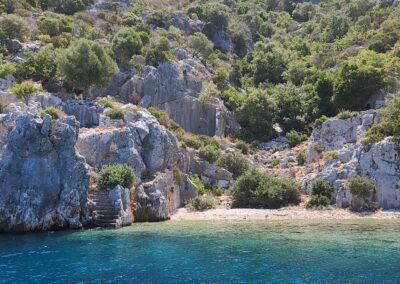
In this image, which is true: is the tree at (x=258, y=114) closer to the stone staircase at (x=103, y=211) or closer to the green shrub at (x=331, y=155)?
the green shrub at (x=331, y=155)

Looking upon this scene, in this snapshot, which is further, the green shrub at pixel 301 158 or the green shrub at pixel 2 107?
the green shrub at pixel 301 158

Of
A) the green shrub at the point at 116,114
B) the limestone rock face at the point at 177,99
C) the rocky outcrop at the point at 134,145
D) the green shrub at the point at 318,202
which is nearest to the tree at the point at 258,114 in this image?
the limestone rock face at the point at 177,99

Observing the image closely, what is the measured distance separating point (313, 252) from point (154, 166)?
22.2m

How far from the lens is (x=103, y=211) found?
38.6 metres

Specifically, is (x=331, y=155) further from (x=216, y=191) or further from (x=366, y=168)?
(x=216, y=191)

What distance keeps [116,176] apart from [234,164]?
20.4 m

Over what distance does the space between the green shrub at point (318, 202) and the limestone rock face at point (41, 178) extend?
22687mm

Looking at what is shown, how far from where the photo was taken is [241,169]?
5625cm

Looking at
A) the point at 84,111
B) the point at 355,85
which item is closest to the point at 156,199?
the point at 84,111

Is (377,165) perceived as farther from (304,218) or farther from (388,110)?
(304,218)

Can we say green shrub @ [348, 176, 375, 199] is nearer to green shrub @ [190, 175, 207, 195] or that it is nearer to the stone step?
green shrub @ [190, 175, 207, 195]

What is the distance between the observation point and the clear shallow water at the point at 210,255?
2212cm

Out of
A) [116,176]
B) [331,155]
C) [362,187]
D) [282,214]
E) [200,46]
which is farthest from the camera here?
[200,46]

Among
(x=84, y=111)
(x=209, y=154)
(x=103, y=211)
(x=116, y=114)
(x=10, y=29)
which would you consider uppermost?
(x=10, y=29)
